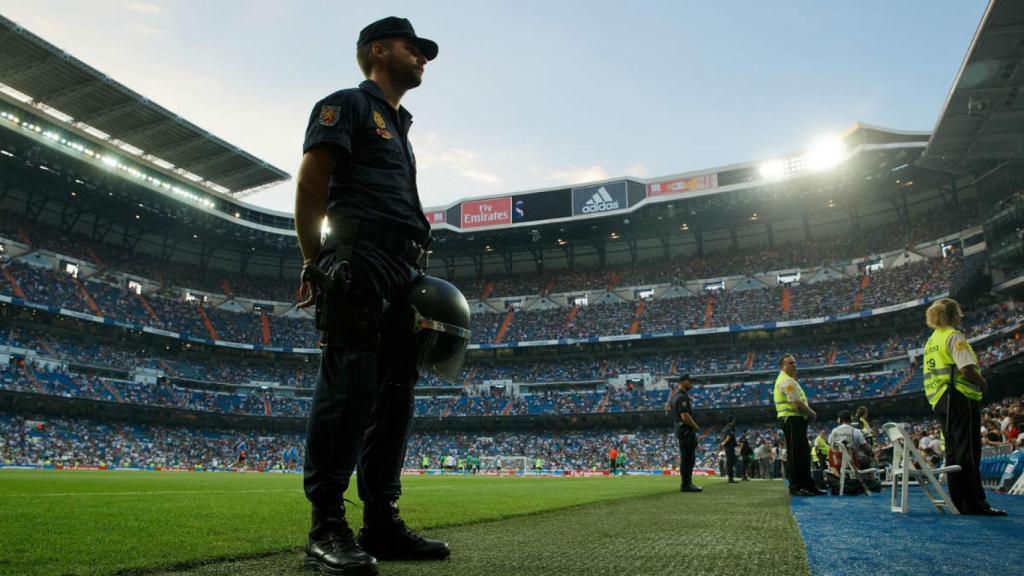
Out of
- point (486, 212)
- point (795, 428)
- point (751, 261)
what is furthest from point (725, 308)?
point (795, 428)

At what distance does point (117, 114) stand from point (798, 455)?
4024 cm

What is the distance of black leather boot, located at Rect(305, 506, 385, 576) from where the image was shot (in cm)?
214

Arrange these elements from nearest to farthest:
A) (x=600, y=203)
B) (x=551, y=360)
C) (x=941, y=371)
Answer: (x=941, y=371) < (x=600, y=203) < (x=551, y=360)

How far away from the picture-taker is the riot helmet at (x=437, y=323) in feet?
8.75

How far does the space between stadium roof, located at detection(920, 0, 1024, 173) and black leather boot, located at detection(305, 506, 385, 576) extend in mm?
19649

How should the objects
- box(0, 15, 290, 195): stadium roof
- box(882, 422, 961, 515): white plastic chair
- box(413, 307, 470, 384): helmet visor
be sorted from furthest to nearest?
box(0, 15, 290, 195): stadium roof < box(882, 422, 961, 515): white plastic chair < box(413, 307, 470, 384): helmet visor

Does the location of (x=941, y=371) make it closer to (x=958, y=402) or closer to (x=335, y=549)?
(x=958, y=402)

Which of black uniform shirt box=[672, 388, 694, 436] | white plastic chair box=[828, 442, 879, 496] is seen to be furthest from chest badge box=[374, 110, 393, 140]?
black uniform shirt box=[672, 388, 694, 436]

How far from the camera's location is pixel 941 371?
534 cm

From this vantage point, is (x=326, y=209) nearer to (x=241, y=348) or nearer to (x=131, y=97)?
(x=131, y=97)

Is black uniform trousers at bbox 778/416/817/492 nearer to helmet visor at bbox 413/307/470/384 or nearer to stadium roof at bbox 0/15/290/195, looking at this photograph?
helmet visor at bbox 413/307/470/384

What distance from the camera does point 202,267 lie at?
4994 cm

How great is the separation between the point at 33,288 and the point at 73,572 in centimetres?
4412

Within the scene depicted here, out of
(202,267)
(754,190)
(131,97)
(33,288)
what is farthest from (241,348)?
(754,190)
